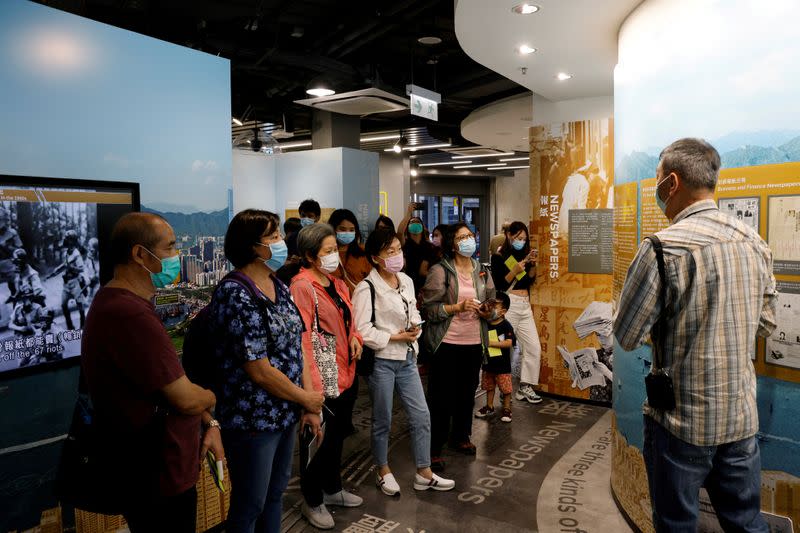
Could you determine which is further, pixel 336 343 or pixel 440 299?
pixel 440 299

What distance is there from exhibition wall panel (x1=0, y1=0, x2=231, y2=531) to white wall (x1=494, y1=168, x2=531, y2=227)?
17.4 m

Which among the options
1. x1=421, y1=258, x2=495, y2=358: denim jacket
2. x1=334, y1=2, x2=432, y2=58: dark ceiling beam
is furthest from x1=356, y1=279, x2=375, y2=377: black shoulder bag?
x1=334, y1=2, x2=432, y2=58: dark ceiling beam

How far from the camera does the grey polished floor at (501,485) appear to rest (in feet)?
11.2

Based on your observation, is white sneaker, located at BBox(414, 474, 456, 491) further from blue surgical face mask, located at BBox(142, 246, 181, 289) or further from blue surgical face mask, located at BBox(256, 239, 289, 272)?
blue surgical face mask, located at BBox(142, 246, 181, 289)

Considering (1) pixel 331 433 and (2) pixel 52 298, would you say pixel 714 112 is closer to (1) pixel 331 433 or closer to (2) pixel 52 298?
(1) pixel 331 433

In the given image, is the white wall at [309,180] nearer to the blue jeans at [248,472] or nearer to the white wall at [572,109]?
the white wall at [572,109]

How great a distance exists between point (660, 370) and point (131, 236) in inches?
76.2

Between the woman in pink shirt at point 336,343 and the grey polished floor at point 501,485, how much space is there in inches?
6.7

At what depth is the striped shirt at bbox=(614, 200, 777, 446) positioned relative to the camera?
1.92m

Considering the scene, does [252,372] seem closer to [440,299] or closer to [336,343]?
[336,343]

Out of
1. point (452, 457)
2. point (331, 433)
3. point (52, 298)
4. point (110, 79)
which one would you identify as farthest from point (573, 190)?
point (52, 298)

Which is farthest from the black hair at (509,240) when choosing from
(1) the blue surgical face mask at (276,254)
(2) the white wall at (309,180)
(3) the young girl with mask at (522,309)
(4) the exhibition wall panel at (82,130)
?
(1) the blue surgical face mask at (276,254)

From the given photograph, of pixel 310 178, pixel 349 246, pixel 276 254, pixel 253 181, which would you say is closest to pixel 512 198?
pixel 310 178

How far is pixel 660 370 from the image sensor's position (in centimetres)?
200
